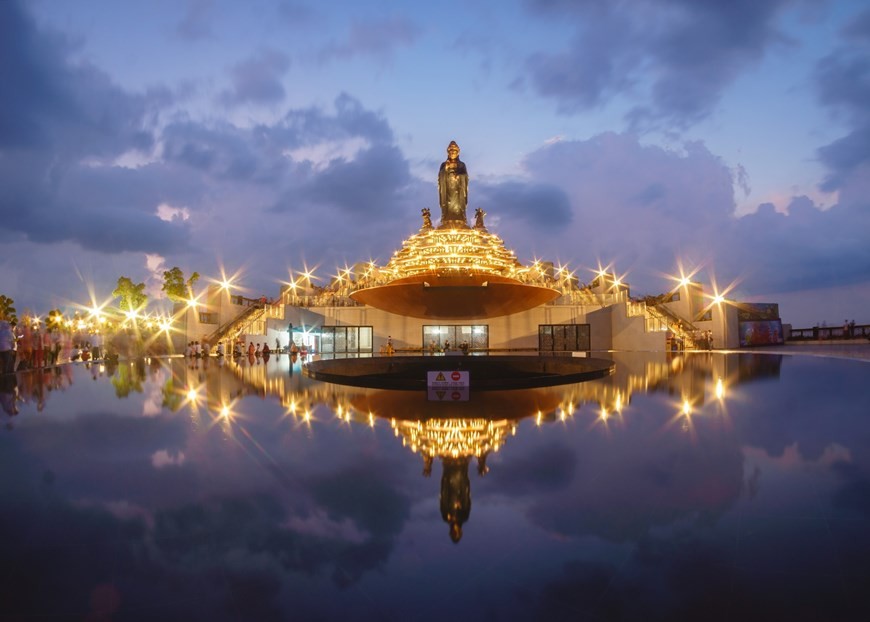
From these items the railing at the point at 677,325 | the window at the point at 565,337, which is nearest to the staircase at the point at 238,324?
the window at the point at 565,337

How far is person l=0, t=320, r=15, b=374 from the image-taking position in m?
15.1

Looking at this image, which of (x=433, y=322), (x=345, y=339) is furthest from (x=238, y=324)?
(x=433, y=322)

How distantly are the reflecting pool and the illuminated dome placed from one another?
55.5ft

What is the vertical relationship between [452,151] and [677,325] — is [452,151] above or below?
above

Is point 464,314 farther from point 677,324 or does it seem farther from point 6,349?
point 6,349

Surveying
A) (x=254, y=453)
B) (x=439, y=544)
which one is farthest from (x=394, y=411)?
(x=439, y=544)

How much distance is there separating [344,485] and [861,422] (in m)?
7.70

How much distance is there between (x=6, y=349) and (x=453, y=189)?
84.8 feet

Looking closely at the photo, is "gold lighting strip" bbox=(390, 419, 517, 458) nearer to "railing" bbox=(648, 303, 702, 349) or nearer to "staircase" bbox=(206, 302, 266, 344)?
"staircase" bbox=(206, 302, 266, 344)

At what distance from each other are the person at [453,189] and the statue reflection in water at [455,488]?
95.9 feet

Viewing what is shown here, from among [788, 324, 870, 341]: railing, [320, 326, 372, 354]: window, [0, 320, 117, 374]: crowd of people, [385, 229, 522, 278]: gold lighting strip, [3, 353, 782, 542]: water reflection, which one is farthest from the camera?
[320, 326, 372, 354]: window

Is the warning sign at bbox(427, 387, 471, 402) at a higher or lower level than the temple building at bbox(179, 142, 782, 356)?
lower

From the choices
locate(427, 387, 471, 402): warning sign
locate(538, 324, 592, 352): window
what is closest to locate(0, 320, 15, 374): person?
locate(427, 387, 471, 402): warning sign

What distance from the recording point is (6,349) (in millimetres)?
15789
